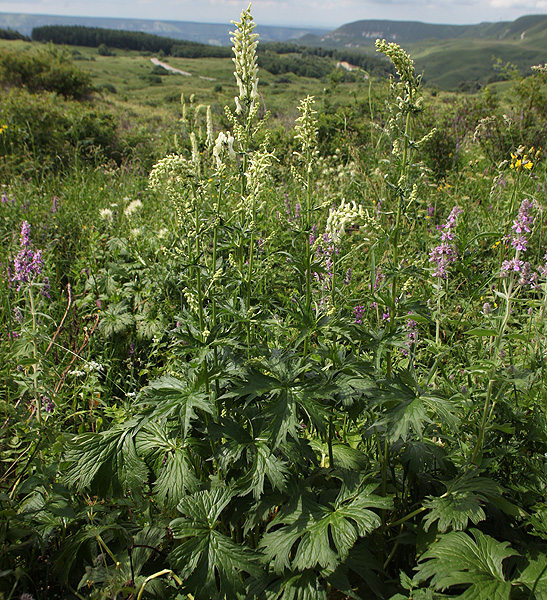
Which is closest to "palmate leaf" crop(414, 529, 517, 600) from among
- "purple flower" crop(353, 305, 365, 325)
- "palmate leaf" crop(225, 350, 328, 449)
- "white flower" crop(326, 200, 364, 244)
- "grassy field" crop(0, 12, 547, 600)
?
"grassy field" crop(0, 12, 547, 600)

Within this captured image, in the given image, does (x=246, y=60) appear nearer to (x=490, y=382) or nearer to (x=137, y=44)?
(x=490, y=382)

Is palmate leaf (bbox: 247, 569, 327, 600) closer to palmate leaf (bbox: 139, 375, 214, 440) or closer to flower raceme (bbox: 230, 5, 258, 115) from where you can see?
palmate leaf (bbox: 139, 375, 214, 440)

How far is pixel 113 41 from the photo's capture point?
104 m

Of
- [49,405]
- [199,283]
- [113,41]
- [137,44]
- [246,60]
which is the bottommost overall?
[49,405]

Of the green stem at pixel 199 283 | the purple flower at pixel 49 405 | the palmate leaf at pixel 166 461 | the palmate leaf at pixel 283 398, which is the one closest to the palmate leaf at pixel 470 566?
the palmate leaf at pixel 283 398

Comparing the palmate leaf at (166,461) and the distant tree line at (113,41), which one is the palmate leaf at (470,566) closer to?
the palmate leaf at (166,461)

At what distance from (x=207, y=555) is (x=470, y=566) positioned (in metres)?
0.94

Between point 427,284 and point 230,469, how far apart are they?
105 inches

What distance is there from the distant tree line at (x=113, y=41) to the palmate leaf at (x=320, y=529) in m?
111

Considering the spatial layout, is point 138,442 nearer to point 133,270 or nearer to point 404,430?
point 404,430

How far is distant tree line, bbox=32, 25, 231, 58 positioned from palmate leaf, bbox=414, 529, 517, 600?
112 meters

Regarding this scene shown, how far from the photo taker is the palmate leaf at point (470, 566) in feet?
4.69

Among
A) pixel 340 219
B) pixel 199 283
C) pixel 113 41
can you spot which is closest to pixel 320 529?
pixel 199 283

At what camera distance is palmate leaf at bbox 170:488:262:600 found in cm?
158
